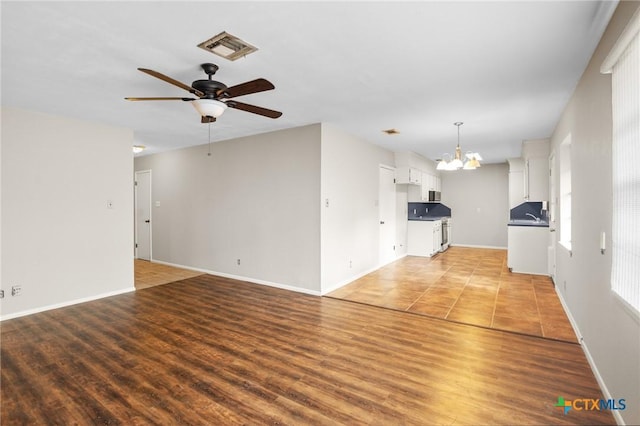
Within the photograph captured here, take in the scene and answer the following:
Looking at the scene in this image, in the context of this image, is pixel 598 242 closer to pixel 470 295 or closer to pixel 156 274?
pixel 470 295

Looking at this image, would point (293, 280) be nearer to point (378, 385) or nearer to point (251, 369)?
point (251, 369)

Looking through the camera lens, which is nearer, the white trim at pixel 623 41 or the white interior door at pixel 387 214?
the white trim at pixel 623 41

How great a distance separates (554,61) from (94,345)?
4895 mm

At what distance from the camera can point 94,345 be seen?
119 inches

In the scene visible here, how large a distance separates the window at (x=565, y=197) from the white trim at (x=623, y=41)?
247 cm

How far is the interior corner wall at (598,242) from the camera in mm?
1789

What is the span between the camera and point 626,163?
1.78 meters

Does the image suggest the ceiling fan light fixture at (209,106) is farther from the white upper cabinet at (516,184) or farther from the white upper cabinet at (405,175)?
the white upper cabinet at (516,184)

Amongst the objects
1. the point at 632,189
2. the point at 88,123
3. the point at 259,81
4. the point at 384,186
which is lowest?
the point at 632,189

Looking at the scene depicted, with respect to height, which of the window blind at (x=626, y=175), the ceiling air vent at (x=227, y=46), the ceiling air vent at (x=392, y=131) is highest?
the ceiling air vent at (x=392, y=131)

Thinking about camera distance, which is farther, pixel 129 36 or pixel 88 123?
pixel 88 123

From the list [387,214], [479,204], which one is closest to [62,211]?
[387,214]

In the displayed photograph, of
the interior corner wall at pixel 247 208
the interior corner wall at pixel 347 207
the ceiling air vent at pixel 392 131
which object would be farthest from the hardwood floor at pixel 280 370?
the ceiling air vent at pixel 392 131

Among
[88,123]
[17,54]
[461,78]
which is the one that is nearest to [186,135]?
[88,123]
